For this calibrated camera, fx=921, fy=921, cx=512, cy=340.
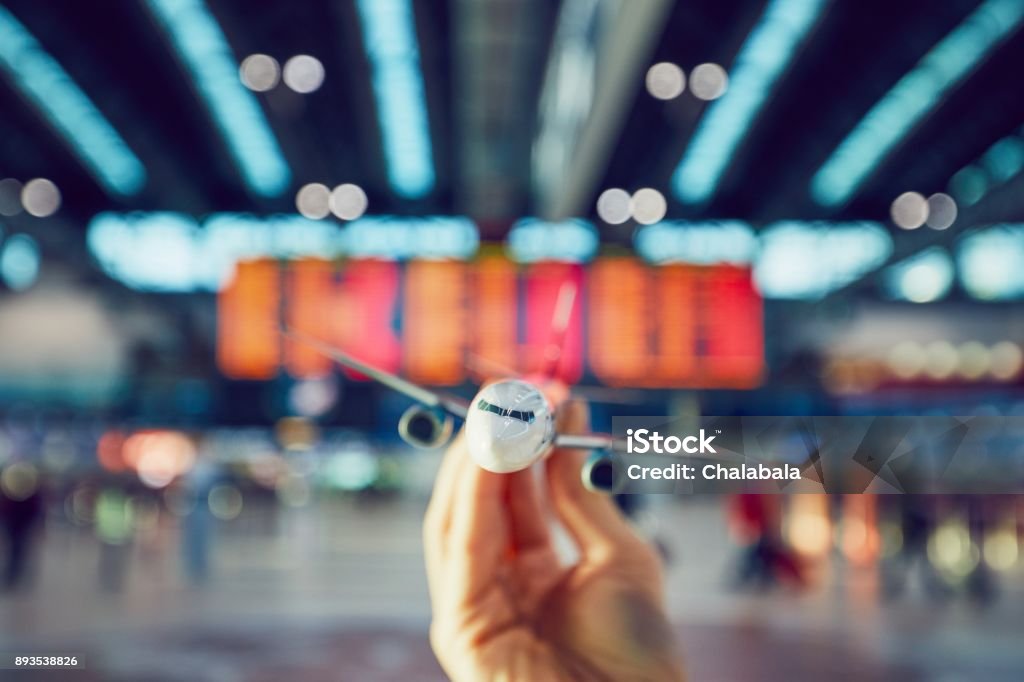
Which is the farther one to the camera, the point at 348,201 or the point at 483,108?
the point at 348,201

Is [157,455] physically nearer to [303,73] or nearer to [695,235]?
[303,73]

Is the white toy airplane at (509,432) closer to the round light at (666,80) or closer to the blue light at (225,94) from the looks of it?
the blue light at (225,94)

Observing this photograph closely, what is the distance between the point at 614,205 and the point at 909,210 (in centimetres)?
932

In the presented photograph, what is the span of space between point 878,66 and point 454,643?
18.8 m

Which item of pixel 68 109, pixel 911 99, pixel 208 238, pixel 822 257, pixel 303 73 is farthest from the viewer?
pixel 822 257

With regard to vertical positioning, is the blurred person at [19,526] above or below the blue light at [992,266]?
below

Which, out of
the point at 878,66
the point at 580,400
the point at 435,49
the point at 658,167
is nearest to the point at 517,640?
the point at 580,400

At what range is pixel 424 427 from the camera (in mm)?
4648

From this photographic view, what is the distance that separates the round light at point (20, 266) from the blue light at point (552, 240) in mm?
23515

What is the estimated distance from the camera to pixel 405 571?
1780 centimetres

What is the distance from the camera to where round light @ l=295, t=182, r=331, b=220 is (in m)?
29.0

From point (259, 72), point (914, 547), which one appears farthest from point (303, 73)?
point (914, 547)

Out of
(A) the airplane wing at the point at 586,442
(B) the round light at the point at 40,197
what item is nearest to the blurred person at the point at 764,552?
(A) the airplane wing at the point at 586,442

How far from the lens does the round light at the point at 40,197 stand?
28.5 metres
